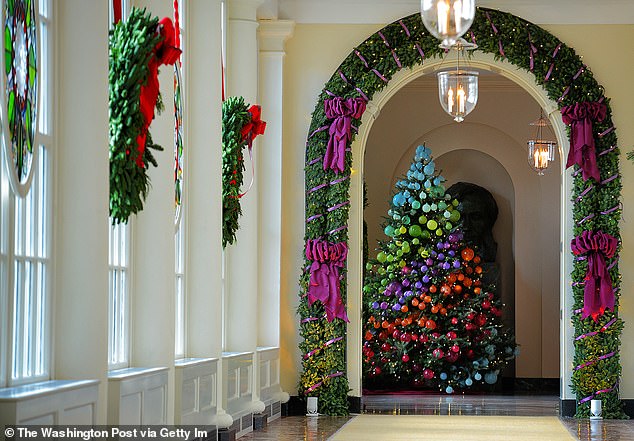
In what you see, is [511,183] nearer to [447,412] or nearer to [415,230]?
[415,230]

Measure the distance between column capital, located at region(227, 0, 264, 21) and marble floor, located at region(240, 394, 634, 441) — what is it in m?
4.04

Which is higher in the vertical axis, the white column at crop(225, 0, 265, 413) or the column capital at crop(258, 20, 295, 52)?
the column capital at crop(258, 20, 295, 52)

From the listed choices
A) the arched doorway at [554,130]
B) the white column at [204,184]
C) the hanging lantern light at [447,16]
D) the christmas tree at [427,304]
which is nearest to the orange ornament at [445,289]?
the christmas tree at [427,304]

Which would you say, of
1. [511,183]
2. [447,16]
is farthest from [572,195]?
[447,16]

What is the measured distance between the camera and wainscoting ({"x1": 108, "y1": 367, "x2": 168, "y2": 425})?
20.5 feet

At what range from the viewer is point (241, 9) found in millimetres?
10609

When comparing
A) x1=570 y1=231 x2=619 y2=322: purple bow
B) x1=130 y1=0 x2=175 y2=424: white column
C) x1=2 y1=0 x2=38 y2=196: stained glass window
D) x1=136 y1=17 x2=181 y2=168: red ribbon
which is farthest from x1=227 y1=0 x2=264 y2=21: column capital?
x1=2 y1=0 x2=38 y2=196: stained glass window

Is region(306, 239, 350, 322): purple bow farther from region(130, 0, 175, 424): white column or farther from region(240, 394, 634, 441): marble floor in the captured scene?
region(130, 0, 175, 424): white column

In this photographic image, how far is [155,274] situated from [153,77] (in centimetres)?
169

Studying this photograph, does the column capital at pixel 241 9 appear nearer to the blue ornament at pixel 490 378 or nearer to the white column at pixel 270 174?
the white column at pixel 270 174

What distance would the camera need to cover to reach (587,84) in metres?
11.5

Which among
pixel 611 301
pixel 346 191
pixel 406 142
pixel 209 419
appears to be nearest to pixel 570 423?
pixel 611 301

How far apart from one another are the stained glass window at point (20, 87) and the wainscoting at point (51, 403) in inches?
40.8

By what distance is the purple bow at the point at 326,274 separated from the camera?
11359 millimetres
